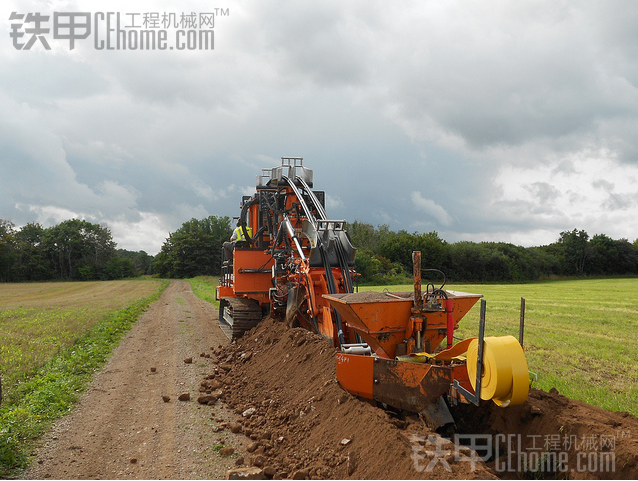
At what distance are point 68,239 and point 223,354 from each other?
261 ft

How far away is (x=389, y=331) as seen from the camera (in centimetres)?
563

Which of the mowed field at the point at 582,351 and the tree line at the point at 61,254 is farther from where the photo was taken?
the tree line at the point at 61,254

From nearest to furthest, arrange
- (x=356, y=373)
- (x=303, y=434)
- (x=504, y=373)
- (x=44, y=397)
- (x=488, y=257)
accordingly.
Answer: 1. (x=504, y=373)
2. (x=356, y=373)
3. (x=303, y=434)
4. (x=44, y=397)
5. (x=488, y=257)

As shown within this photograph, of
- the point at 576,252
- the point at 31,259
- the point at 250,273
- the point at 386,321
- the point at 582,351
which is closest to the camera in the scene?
the point at 386,321

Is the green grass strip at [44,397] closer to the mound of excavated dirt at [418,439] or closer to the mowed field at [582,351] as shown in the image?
the mound of excavated dirt at [418,439]

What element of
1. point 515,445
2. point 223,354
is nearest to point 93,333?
point 223,354

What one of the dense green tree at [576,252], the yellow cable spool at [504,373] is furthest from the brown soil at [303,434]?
the dense green tree at [576,252]

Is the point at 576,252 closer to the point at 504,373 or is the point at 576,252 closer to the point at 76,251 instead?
the point at 504,373

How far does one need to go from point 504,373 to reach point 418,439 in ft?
3.46

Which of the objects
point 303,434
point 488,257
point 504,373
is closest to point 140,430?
point 303,434

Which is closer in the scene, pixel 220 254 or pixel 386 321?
pixel 386 321

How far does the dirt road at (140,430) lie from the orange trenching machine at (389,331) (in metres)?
2.03

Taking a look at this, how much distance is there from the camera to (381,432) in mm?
4414

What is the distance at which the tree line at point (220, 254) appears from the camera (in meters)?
62.4
